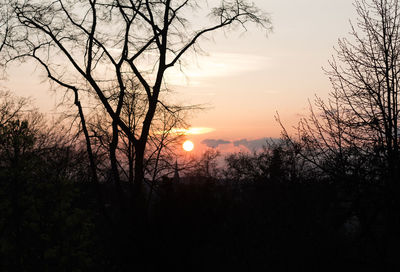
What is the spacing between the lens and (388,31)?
10.6m

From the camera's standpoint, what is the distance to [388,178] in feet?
29.1

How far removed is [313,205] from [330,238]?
3.66 m

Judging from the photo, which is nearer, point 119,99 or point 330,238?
point 119,99

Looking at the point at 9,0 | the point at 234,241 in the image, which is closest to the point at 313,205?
the point at 234,241

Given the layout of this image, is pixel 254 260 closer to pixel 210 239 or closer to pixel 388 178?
pixel 210 239

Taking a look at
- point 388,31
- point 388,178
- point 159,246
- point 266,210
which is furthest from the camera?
point 266,210

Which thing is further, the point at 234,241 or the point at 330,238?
the point at 330,238

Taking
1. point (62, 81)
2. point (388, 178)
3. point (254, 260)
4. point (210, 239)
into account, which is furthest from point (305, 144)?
point (62, 81)

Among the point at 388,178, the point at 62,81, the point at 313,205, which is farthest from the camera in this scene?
the point at 313,205

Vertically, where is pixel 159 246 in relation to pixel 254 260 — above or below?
above

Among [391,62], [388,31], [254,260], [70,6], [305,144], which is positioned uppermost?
[70,6]

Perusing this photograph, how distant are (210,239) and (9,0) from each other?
42.5 feet

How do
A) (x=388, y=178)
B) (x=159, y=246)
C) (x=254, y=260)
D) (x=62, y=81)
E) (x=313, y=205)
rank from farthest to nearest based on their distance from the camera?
(x=313, y=205) → (x=62, y=81) → (x=254, y=260) → (x=159, y=246) → (x=388, y=178)

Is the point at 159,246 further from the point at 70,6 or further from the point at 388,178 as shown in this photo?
the point at 70,6
